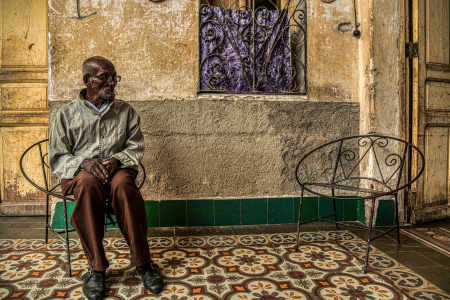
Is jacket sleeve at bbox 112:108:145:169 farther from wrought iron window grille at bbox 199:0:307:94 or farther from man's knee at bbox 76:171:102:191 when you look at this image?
wrought iron window grille at bbox 199:0:307:94

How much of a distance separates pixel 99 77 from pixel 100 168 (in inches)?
23.7

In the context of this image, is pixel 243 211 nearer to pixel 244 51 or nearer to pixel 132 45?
pixel 244 51

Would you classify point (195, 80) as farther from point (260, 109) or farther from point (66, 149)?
point (66, 149)

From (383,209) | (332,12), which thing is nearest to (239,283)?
(383,209)

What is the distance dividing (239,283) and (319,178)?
1.57 metres

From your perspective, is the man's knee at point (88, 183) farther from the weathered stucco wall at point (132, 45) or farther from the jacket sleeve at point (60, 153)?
the weathered stucco wall at point (132, 45)

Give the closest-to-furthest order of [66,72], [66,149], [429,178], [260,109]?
[66,149] < [66,72] < [260,109] < [429,178]

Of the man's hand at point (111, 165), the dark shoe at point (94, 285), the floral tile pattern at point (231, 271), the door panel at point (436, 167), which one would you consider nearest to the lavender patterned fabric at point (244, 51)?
the man's hand at point (111, 165)

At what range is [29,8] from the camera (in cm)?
331

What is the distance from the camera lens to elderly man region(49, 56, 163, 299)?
5.74ft

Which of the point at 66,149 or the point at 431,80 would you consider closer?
the point at 66,149

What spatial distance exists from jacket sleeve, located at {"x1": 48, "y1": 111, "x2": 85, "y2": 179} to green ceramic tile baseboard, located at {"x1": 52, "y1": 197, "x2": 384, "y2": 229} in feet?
3.12

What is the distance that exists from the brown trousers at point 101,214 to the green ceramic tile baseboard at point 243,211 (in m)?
0.97

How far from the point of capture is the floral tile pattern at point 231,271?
1.72 meters
